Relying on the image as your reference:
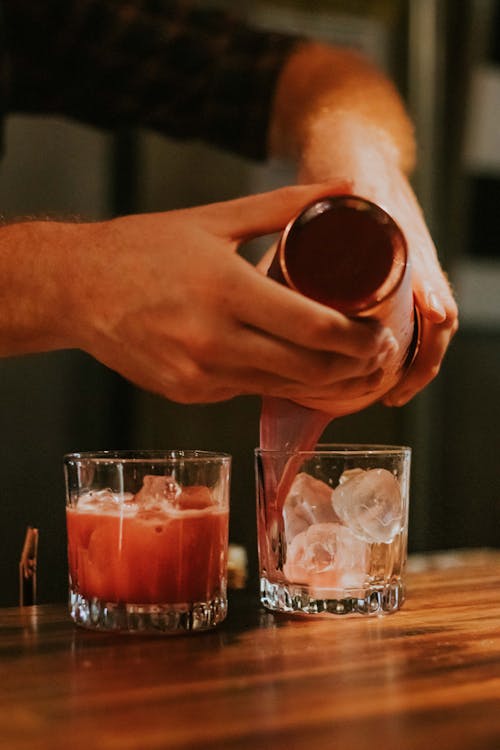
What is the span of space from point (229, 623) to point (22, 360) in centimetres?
148

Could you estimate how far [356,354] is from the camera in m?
0.84

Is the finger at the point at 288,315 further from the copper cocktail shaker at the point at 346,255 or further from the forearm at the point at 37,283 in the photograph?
the forearm at the point at 37,283

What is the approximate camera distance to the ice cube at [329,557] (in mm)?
1043

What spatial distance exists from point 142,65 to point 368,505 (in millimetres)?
1334

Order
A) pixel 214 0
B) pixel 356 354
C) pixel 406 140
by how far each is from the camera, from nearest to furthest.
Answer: pixel 356 354
pixel 406 140
pixel 214 0

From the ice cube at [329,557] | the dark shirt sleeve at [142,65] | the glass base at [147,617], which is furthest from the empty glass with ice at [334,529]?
the dark shirt sleeve at [142,65]

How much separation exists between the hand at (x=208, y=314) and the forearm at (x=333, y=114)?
0.45 meters

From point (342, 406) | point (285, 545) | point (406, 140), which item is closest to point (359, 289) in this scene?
point (342, 406)

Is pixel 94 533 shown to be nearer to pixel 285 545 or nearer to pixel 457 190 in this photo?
pixel 285 545

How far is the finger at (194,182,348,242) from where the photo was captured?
0.86 m

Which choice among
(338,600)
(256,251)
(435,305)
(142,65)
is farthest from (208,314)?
(256,251)

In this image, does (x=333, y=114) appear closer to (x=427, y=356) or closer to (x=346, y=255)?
(x=427, y=356)

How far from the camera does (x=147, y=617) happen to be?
3.24 ft

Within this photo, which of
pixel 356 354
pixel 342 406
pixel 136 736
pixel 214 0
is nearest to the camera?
pixel 136 736
